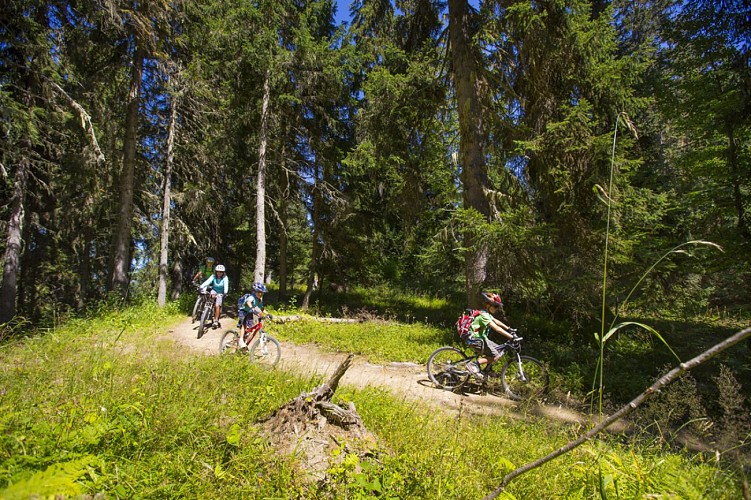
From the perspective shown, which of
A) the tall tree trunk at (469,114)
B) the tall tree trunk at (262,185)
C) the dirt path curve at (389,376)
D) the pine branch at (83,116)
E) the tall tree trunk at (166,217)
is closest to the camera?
the dirt path curve at (389,376)

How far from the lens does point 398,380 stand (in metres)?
7.68

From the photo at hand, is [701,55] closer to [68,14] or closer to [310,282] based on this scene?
[310,282]

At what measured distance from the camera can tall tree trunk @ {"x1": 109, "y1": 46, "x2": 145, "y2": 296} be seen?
12.8 metres

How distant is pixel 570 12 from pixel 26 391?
39.3 feet

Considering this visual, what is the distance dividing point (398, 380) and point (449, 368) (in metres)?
1.14

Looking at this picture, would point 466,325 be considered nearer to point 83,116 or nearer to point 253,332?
point 253,332

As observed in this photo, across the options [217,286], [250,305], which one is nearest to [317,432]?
[250,305]

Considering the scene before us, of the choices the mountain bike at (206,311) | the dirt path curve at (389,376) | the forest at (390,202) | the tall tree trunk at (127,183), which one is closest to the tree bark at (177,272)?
the forest at (390,202)

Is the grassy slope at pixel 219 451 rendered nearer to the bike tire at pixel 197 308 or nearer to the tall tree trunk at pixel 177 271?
the bike tire at pixel 197 308

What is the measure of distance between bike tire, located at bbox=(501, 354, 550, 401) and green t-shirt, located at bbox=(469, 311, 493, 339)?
762mm

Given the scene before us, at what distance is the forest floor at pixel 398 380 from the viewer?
6.05m

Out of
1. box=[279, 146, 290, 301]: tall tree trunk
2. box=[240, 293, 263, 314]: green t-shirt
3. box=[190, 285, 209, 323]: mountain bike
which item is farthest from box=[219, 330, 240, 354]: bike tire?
box=[279, 146, 290, 301]: tall tree trunk

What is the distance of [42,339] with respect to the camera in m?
6.86

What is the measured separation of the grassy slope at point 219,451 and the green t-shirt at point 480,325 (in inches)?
89.5
